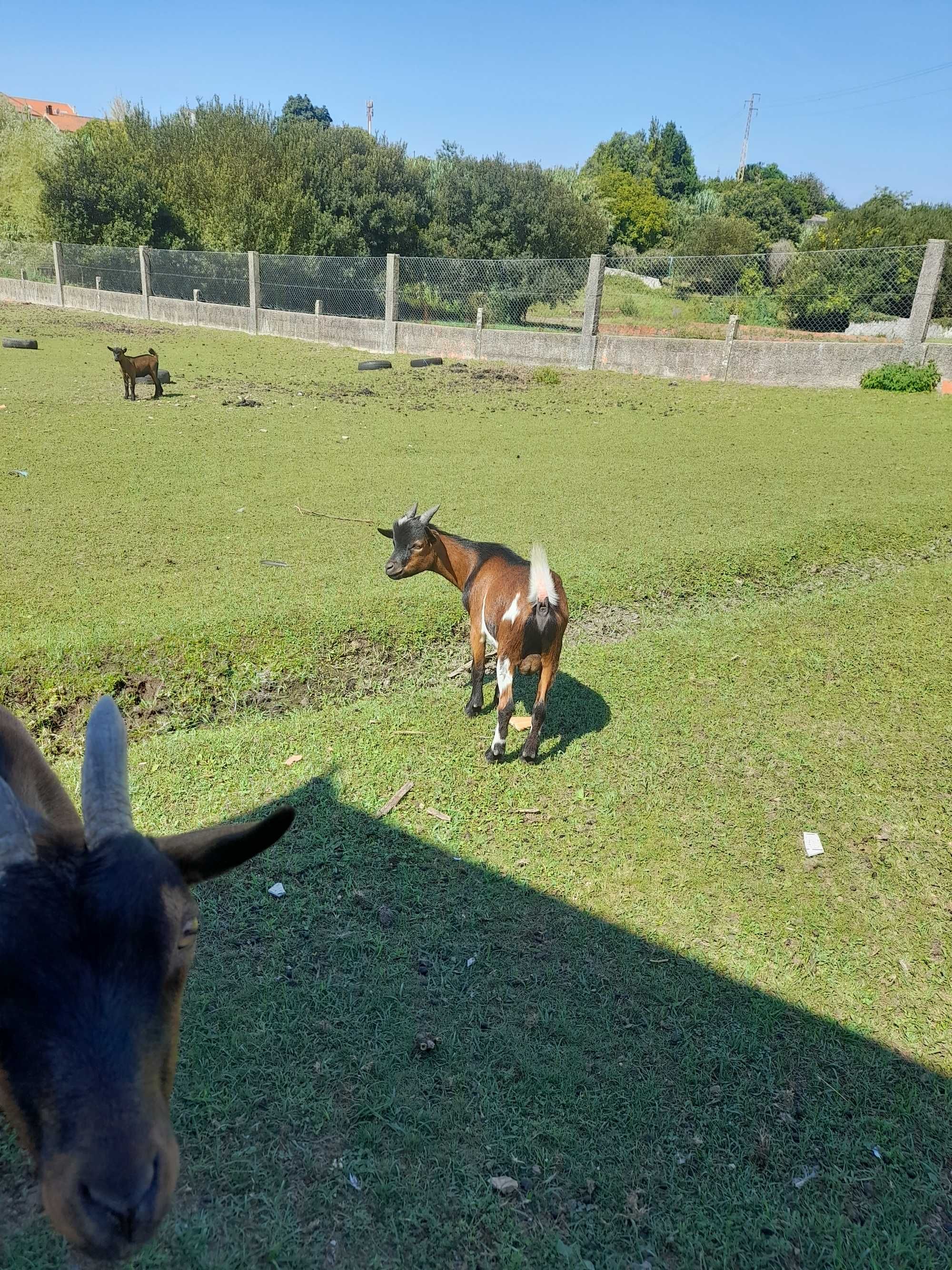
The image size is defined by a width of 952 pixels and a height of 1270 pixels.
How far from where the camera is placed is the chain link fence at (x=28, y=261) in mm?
38656

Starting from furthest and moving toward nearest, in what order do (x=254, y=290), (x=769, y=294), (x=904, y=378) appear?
(x=254, y=290) → (x=769, y=294) → (x=904, y=378)

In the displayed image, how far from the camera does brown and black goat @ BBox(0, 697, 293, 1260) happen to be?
1.70 metres

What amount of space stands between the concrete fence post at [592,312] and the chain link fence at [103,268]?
21254 millimetres

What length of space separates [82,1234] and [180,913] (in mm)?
659

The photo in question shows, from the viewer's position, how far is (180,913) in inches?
81.4

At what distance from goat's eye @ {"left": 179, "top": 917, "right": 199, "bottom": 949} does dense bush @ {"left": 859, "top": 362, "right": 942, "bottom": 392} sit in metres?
20.6

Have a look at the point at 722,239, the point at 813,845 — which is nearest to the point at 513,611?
the point at 813,845

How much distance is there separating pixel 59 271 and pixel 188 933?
4353cm

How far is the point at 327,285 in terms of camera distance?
28344 millimetres

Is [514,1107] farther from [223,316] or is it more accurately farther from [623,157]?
[623,157]

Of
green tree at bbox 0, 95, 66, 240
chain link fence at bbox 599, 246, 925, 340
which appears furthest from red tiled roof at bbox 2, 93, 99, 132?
chain link fence at bbox 599, 246, 925, 340

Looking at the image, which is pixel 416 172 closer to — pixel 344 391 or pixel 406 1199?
pixel 344 391

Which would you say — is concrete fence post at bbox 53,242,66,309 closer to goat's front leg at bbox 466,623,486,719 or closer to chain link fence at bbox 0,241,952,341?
chain link fence at bbox 0,241,952,341

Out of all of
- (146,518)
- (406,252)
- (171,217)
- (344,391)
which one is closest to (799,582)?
(146,518)
